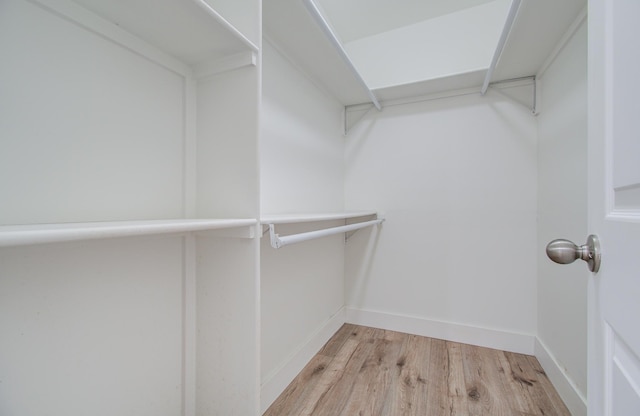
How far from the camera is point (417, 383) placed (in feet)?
4.69

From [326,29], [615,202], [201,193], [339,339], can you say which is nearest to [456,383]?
[339,339]

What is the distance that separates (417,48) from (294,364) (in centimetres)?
241

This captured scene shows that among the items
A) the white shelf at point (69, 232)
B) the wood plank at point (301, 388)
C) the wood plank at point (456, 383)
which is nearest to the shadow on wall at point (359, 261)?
the wood plank at point (301, 388)

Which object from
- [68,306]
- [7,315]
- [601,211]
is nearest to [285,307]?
[68,306]

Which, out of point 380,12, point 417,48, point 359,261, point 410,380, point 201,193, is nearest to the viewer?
point 201,193

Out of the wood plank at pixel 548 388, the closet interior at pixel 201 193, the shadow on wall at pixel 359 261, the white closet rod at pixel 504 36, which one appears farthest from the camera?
the shadow on wall at pixel 359 261

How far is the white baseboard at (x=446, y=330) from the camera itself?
175 cm

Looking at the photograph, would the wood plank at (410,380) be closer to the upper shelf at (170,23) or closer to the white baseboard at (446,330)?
the white baseboard at (446,330)

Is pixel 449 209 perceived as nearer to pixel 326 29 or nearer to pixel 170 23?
pixel 326 29

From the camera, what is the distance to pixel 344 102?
2.20 metres

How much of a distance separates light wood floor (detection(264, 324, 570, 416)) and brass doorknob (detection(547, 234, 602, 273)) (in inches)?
45.2

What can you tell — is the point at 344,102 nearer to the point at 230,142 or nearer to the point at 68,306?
the point at 230,142

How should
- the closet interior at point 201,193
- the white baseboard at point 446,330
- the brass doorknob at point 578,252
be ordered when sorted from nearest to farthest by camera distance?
the brass doorknob at point 578,252, the closet interior at point 201,193, the white baseboard at point 446,330

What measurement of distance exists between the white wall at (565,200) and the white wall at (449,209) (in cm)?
12
